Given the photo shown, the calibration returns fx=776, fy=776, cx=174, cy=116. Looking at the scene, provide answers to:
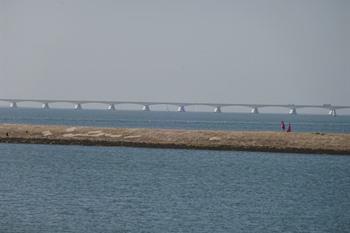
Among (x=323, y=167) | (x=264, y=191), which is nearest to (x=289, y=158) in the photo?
(x=323, y=167)

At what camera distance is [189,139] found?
74250mm

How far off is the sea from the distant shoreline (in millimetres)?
1894

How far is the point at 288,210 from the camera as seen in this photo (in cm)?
3641

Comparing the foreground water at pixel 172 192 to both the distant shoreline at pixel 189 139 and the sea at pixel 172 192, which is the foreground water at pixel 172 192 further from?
the distant shoreline at pixel 189 139

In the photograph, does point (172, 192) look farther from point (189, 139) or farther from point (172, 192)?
point (189, 139)

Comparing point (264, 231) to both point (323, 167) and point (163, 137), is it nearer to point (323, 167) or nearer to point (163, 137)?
point (323, 167)

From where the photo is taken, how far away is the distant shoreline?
233 feet

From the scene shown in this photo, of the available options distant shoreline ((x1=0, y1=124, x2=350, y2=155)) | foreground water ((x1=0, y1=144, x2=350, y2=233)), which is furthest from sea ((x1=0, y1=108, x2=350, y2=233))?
distant shoreline ((x1=0, y1=124, x2=350, y2=155))

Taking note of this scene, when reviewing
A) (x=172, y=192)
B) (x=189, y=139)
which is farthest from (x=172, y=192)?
(x=189, y=139)

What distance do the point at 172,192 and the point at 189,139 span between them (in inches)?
1286

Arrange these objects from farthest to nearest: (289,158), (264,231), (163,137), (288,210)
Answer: (163,137), (289,158), (288,210), (264,231)

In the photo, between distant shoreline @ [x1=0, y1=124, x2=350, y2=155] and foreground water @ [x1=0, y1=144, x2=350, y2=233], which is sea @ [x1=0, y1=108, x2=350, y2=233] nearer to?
foreground water @ [x1=0, y1=144, x2=350, y2=233]

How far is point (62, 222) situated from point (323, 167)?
33177 mm

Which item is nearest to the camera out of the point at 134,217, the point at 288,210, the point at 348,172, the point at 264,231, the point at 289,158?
the point at 264,231
